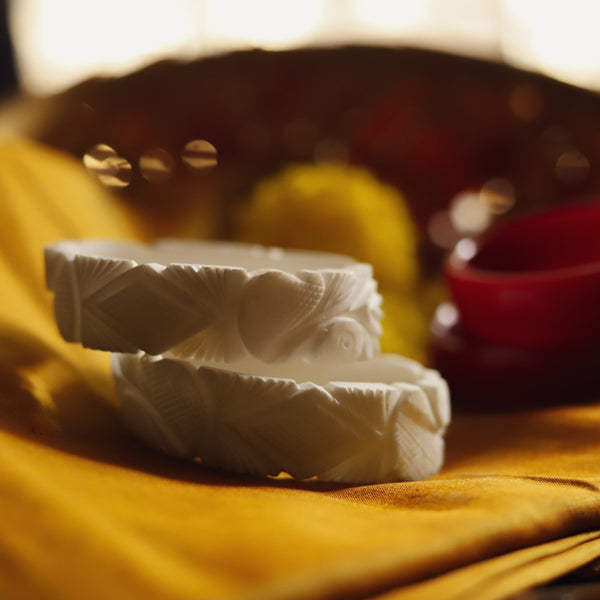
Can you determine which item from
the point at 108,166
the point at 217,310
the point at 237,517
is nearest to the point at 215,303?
the point at 217,310

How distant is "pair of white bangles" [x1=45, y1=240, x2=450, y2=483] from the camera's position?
1.18 feet

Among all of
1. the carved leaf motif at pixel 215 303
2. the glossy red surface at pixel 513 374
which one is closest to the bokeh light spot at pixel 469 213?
the glossy red surface at pixel 513 374

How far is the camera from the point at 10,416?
37 cm

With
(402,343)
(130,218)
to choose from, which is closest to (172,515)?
(402,343)

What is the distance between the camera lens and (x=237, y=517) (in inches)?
11.4

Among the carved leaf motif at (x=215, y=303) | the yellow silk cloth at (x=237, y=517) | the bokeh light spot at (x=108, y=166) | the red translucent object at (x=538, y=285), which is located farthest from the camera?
the bokeh light spot at (x=108, y=166)

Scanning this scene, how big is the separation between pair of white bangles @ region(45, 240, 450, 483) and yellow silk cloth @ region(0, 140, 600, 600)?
2 cm

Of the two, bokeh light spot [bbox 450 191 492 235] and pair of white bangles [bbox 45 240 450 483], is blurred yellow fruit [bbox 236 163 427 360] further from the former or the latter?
pair of white bangles [bbox 45 240 450 483]

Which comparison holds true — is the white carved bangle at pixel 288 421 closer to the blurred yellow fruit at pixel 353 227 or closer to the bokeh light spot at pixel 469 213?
the blurred yellow fruit at pixel 353 227

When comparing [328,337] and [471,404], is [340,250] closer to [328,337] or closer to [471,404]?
[471,404]

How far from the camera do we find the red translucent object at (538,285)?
545mm

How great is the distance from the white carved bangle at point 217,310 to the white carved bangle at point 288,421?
0.02 m

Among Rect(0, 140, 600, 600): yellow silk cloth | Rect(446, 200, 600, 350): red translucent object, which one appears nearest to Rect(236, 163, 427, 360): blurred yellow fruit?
Rect(446, 200, 600, 350): red translucent object

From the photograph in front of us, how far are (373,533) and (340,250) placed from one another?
518mm
